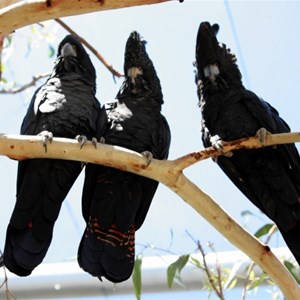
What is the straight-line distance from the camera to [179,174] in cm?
224

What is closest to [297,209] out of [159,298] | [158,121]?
[158,121]

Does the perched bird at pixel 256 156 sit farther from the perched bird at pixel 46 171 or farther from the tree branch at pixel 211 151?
the perched bird at pixel 46 171

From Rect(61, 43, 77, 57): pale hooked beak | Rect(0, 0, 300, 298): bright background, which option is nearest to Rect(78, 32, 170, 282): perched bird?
Rect(61, 43, 77, 57): pale hooked beak

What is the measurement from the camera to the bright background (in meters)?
3.55

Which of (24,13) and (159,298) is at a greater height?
(24,13)

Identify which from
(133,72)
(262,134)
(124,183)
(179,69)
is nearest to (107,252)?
(124,183)

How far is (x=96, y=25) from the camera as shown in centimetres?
417

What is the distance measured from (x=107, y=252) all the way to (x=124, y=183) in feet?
0.96

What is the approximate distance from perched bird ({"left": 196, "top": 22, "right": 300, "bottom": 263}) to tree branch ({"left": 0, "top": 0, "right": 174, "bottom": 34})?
63 cm

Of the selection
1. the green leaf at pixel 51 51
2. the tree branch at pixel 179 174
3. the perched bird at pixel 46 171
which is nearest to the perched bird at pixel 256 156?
the tree branch at pixel 179 174

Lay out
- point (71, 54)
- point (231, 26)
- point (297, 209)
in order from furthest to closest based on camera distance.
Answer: point (231, 26) < point (71, 54) < point (297, 209)

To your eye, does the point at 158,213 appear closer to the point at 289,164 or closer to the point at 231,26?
the point at 231,26

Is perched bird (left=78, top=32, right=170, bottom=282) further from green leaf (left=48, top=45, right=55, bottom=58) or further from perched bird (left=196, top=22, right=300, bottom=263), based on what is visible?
green leaf (left=48, top=45, right=55, bottom=58)

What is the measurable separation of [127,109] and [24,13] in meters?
0.70
